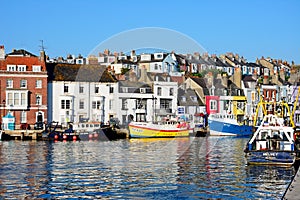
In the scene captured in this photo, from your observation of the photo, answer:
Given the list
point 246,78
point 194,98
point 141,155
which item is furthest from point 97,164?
point 246,78

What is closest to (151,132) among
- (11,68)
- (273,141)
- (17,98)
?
(17,98)

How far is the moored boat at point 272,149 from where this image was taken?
41.0 metres

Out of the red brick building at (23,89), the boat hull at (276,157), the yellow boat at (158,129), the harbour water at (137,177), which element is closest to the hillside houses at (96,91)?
the red brick building at (23,89)

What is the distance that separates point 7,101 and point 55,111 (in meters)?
7.72

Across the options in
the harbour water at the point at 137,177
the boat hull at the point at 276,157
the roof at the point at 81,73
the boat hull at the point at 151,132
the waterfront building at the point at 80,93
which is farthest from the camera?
the roof at the point at 81,73

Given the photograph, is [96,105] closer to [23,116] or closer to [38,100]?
[38,100]

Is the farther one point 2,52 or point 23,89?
point 2,52

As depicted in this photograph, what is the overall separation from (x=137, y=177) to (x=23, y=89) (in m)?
57.9

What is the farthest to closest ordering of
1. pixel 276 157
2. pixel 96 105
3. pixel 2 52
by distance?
pixel 96 105, pixel 2 52, pixel 276 157

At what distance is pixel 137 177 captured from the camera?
36.0m

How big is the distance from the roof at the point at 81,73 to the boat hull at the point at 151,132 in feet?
50.1

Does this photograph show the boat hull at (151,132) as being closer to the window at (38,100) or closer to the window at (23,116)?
the window at (38,100)

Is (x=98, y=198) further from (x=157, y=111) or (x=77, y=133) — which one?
(x=157, y=111)

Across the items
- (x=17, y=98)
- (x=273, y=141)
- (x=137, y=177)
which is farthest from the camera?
(x=17, y=98)
